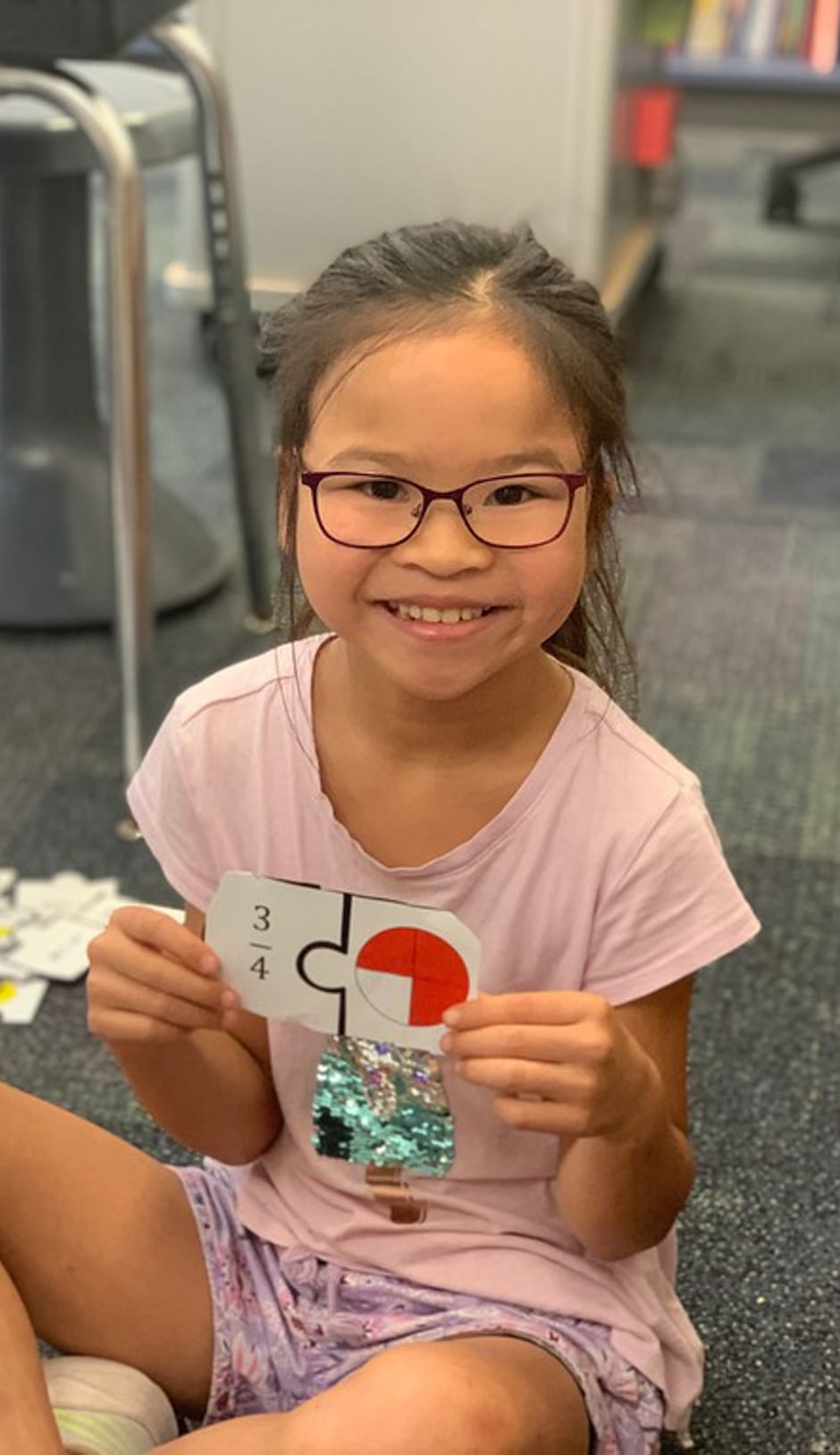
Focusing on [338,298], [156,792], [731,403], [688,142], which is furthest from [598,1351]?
[688,142]

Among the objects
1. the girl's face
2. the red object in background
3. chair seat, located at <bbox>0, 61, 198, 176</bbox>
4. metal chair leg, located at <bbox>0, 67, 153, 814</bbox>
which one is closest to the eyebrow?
the girl's face

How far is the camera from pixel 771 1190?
3.94ft

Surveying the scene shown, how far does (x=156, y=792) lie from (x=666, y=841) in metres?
0.26

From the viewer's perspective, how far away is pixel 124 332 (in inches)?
62.0

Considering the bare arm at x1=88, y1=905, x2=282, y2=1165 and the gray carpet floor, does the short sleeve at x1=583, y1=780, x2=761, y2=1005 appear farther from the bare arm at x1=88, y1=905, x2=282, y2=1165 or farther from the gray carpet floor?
the gray carpet floor

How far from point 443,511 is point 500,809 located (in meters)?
0.16

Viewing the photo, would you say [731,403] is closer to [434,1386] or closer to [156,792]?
[156,792]

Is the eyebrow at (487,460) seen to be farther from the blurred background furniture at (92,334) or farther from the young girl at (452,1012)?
the blurred background furniture at (92,334)

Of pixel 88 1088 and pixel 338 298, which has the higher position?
pixel 338 298

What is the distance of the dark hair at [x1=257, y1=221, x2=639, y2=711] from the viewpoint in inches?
31.1

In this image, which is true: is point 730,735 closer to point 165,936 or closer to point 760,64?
point 165,936

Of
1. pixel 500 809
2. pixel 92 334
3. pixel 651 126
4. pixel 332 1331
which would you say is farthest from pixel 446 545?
pixel 651 126

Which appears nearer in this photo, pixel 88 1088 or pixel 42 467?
pixel 88 1088

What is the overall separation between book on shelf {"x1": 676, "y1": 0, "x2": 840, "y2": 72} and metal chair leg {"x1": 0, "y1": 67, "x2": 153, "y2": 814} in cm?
204
